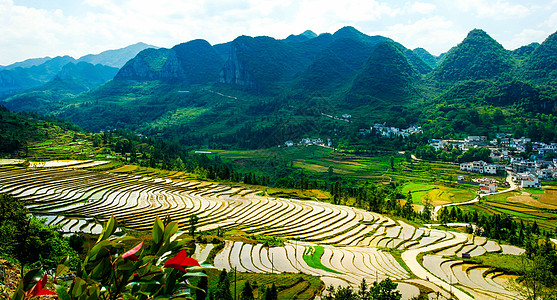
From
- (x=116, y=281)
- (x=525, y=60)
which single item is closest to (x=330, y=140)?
(x=116, y=281)

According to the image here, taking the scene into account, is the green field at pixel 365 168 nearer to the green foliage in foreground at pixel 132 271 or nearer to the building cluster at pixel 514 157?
the building cluster at pixel 514 157

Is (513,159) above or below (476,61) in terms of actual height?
below

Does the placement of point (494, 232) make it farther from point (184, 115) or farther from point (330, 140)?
point (184, 115)

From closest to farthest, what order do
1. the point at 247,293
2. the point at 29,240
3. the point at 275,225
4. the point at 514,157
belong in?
the point at 29,240
the point at 247,293
the point at 275,225
the point at 514,157

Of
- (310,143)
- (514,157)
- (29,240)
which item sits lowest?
(514,157)

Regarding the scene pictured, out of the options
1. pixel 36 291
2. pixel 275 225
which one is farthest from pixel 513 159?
pixel 36 291

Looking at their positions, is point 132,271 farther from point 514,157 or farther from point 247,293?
point 514,157

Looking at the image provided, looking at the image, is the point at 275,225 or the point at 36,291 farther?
the point at 275,225

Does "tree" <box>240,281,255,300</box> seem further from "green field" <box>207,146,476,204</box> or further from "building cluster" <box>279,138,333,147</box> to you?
"building cluster" <box>279,138,333,147</box>

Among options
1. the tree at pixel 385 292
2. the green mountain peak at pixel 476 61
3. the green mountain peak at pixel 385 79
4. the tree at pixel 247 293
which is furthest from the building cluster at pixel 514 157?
the tree at pixel 247 293
